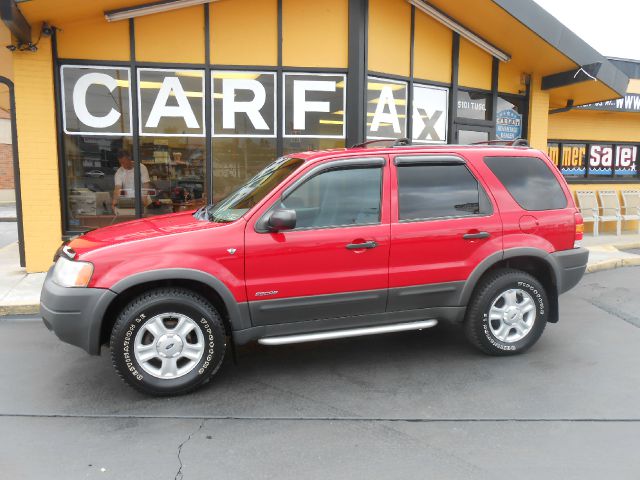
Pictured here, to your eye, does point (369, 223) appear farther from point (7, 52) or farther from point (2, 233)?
point (2, 233)

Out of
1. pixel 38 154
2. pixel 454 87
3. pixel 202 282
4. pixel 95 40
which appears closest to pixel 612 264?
pixel 454 87

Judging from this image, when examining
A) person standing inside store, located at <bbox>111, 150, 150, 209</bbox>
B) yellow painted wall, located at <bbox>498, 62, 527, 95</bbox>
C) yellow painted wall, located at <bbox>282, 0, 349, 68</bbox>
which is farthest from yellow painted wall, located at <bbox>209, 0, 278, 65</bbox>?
yellow painted wall, located at <bbox>498, 62, 527, 95</bbox>

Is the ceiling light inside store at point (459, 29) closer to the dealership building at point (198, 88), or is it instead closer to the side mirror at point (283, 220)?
the dealership building at point (198, 88)

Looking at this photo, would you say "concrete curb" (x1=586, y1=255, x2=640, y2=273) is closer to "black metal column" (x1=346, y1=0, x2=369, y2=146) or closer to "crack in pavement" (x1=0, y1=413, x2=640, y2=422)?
"black metal column" (x1=346, y1=0, x2=369, y2=146)

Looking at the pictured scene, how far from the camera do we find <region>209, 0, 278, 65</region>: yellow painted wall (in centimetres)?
814

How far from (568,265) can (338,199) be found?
233 centimetres

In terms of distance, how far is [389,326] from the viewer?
→ 14.6ft

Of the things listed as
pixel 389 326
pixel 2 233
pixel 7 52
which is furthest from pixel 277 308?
pixel 2 233

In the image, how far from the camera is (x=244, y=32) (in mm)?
8234

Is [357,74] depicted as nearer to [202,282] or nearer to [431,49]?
[431,49]

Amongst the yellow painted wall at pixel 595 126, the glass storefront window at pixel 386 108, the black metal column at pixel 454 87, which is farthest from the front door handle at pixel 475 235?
the yellow painted wall at pixel 595 126

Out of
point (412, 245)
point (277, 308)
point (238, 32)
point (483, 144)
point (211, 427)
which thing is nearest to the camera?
point (211, 427)

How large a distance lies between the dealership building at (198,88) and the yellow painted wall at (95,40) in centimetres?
2

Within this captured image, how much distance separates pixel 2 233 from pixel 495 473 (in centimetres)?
1333
